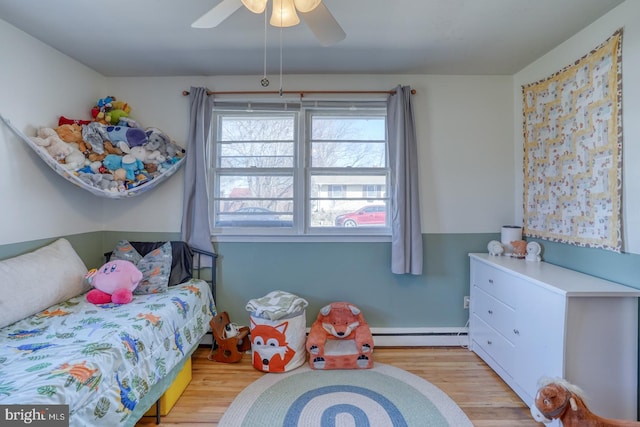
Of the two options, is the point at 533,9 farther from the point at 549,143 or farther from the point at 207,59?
the point at 207,59

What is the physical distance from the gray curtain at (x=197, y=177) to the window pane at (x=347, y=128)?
0.99 m

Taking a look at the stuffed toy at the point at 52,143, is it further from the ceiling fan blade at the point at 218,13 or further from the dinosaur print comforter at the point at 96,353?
the ceiling fan blade at the point at 218,13

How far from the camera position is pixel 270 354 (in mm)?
2289

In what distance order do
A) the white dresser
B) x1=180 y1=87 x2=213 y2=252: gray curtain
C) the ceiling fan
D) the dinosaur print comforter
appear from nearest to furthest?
the dinosaur print comforter
the ceiling fan
the white dresser
x1=180 y1=87 x2=213 y2=252: gray curtain

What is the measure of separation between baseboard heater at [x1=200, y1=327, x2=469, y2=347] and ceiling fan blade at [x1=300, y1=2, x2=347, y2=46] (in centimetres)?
236

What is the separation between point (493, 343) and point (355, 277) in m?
1.18

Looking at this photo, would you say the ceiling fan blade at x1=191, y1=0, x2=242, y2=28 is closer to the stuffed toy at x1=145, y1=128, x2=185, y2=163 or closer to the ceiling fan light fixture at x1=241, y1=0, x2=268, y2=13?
the ceiling fan light fixture at x1=241, y1=0, x2=268, y2=13

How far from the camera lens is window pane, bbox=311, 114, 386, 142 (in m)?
2.82

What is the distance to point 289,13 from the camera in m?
1.36

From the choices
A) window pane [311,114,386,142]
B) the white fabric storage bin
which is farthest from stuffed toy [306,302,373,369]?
window pane [311,114,386,142]

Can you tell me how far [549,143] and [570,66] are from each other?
0.54 meters

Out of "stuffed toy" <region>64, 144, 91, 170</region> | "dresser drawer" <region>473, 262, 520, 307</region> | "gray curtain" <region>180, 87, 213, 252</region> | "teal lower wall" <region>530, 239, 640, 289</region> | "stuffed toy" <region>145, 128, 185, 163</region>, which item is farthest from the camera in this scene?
"gray curtain" <region>180, 87, 213, 252</region>

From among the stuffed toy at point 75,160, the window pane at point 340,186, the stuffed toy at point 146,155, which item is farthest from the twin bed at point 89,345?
the window pane at point 340,186

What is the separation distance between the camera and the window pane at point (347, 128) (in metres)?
2.82
